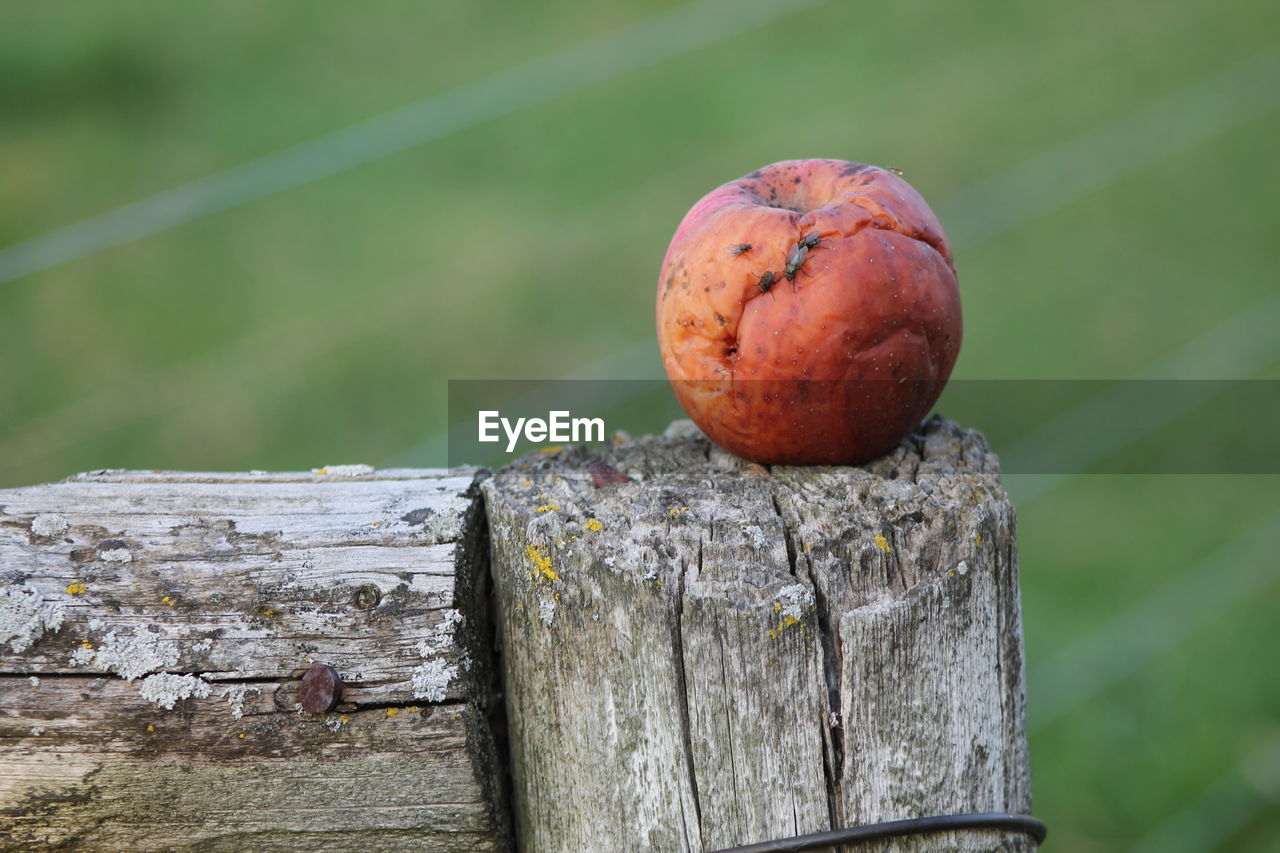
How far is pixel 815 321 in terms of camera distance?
5.07 ft

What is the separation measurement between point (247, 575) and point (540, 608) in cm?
37

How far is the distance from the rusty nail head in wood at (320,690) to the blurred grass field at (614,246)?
9.59ft

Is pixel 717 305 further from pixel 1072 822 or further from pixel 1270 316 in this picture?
pixel 1270 316

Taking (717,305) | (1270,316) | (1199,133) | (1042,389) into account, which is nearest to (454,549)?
(717,305)

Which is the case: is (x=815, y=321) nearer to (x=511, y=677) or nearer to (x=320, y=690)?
(x=511, y=677)

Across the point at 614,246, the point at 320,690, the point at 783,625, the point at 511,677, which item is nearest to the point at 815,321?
the point at 783,625

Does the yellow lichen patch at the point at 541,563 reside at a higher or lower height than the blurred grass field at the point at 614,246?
lower

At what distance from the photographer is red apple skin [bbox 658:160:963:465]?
1549 mm

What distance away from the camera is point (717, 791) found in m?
1.35

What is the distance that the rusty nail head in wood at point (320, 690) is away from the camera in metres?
1.34

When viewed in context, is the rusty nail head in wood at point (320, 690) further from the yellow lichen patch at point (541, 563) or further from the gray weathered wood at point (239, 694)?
the yellow lichen patch at point (541, 563)

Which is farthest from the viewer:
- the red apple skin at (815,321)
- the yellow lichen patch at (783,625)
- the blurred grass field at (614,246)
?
the blurred grass field at (614,246)

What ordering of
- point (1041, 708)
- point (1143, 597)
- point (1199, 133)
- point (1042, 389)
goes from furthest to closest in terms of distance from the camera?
point (1199, 133), point (1042, 389), point (1143, 597), point (1041, 708)

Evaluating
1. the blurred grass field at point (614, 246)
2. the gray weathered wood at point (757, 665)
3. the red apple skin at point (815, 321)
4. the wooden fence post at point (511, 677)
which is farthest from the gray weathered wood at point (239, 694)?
the blurred grass field at point (614, 246)
